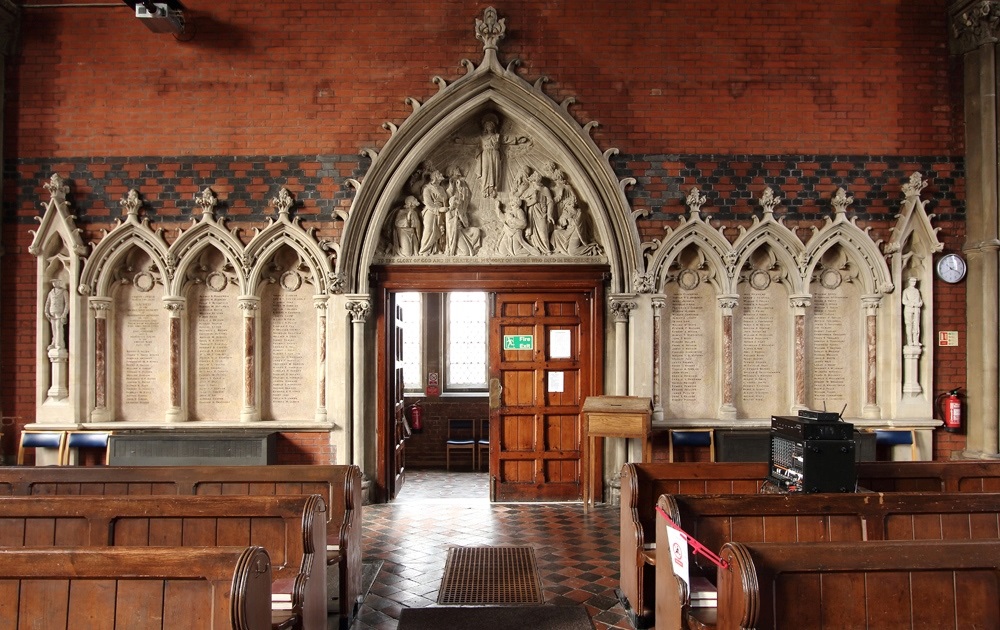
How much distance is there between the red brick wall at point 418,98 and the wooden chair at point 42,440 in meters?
0.30

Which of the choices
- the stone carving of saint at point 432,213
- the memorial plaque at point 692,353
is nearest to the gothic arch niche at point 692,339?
the memorial plaque at point 692,353

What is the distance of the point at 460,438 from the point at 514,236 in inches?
145

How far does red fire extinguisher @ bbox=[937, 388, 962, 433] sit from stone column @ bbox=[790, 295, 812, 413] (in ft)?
4.51

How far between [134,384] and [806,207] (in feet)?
23.1

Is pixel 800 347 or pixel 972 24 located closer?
pixel 972 24

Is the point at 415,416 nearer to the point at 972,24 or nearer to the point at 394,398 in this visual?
the point at 394,398

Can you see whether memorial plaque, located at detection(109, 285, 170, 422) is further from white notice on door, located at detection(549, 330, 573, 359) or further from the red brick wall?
white notice on door, located at detection(549, 330, 573, 359)

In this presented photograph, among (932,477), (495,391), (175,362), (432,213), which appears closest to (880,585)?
(932,477)

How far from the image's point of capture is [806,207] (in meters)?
6.57

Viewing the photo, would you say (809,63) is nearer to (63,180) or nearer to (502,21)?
(502,21)

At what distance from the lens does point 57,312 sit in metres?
6.46

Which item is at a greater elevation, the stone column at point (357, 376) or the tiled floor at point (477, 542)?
the stone column at point (357, 376)

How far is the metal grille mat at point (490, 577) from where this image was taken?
13.6ft

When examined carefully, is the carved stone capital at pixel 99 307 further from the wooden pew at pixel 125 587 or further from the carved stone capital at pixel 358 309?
the wooden pew at pixel 125 587
